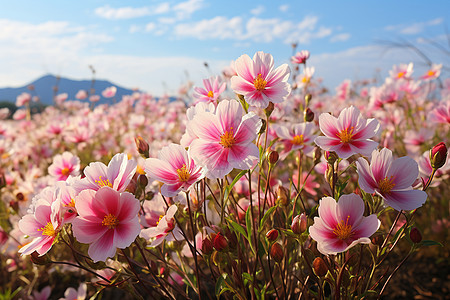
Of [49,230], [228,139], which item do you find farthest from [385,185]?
[49,230]

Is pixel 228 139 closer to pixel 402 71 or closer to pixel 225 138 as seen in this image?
pixel 225 138

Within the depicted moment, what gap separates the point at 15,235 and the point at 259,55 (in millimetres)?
1400

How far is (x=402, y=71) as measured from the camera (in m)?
2.62

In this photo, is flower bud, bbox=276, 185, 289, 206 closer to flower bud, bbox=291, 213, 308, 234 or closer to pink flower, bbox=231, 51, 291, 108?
flower bud, bbox=291, 213, 308, 234

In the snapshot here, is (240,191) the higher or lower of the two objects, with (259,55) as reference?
lower

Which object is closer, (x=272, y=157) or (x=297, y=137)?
(x=272, y=157)

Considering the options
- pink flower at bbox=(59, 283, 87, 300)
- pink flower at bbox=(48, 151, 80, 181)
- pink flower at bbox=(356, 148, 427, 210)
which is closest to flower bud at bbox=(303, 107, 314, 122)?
pink flower at bbox=(356, 148, 427, 210)

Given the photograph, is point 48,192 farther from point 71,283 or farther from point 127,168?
point 71,283

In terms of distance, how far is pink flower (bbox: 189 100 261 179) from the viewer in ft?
2.57

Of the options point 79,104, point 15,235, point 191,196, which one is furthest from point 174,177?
point 79,104

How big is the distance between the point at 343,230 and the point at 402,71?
2255mm

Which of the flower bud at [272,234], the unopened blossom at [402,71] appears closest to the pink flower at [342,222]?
the flower bud at [272,234]

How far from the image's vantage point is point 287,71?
96 cm

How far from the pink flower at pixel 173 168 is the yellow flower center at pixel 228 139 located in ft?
0.27
